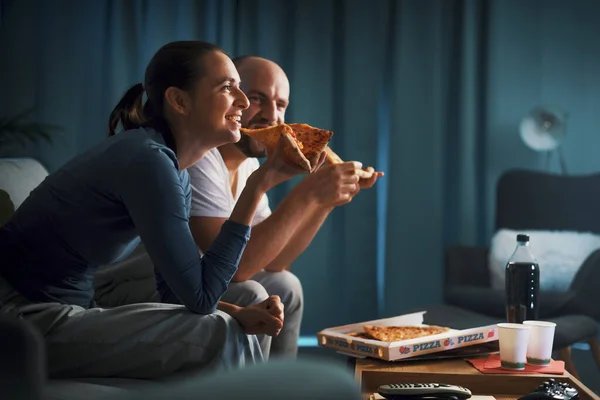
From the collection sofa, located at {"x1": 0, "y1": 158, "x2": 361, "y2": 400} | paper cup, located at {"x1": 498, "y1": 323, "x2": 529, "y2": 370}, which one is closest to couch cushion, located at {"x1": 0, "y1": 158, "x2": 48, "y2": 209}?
paper cup, located at {"x1": 498, "y1": 323, "x2": 529, "y2": 370}

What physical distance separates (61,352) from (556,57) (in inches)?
130

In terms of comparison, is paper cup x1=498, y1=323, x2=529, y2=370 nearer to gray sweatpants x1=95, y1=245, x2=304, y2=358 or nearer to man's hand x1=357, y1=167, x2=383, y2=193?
gray sweatpants x1=95, y1=245, x2=304, y2=358

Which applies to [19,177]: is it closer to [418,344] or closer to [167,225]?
[167,225]

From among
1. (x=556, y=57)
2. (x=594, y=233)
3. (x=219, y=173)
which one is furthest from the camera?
(x=556, y=57)

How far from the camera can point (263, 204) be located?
95.5 inches

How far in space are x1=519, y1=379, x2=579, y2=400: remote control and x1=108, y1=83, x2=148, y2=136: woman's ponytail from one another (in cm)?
94

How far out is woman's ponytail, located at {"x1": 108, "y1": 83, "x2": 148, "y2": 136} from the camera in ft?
5.38

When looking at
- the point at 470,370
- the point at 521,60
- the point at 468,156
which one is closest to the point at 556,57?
the point at 521,60

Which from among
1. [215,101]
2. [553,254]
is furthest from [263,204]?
[553,254]

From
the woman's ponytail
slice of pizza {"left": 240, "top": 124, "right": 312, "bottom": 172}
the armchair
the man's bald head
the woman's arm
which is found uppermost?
the man's bald head

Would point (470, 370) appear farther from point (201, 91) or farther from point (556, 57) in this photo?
point (556, 57)

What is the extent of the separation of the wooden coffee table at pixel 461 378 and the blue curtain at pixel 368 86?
2.36 m

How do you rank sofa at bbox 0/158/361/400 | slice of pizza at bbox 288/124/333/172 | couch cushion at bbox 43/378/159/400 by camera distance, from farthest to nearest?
1. slice of pizza at bbox 288/124/333/172
2. couch cushion at bbox 43/378/159/400
3. sofa at bbox 0/158/361/400

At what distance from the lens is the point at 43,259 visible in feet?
4.52
